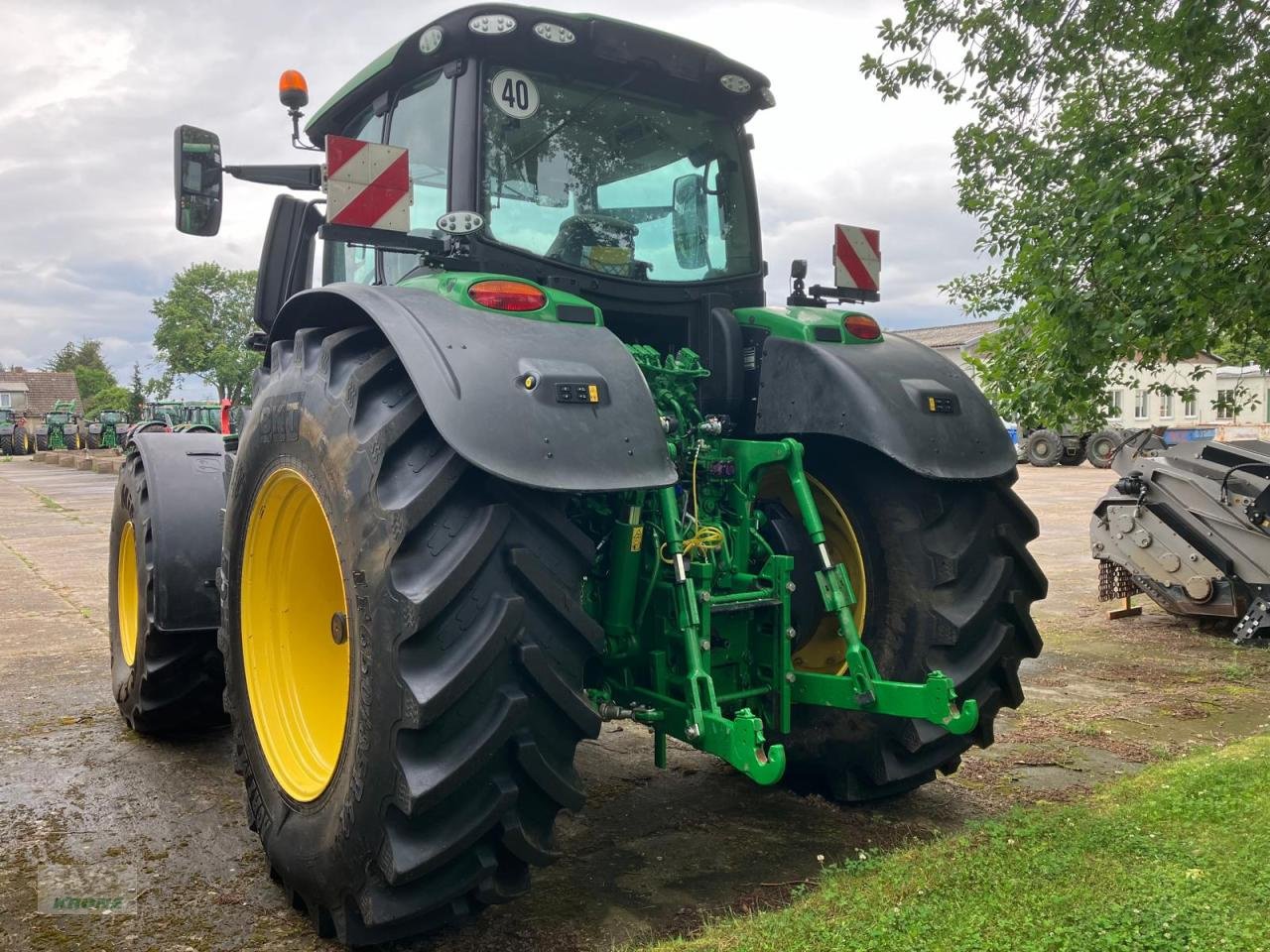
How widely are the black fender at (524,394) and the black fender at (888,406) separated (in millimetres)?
869

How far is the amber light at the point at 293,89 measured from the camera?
4246mm

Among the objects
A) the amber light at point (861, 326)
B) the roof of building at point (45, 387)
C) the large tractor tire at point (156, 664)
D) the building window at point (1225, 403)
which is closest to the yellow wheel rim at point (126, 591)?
the large tractor tire at point (156, 664)

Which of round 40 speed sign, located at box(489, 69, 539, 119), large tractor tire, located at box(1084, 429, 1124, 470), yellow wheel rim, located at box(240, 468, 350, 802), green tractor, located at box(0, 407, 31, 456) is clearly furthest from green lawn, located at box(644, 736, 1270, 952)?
green tractor, located at box(0, 407, 31, 456)

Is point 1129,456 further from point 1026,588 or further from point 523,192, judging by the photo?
point 523,192

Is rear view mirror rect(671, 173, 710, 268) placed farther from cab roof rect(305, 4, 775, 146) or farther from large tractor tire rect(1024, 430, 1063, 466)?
large tractor tire rect(1024, 430, 1063, 466)

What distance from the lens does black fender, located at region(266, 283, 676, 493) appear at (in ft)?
8.07

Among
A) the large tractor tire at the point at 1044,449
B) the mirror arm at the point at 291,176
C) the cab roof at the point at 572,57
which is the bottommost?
the large tractor tire at the point at 1044,449

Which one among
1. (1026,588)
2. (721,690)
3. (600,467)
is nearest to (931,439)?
(1026,588)

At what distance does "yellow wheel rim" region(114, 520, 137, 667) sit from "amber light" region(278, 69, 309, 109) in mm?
2146

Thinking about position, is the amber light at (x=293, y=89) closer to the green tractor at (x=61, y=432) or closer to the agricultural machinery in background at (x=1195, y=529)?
the agricultural machinery in background at (x=1195, y=529)

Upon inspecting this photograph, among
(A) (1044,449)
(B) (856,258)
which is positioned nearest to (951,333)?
(A) (1044,449)

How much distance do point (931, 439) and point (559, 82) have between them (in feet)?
5.57

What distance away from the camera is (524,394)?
2.56 metres

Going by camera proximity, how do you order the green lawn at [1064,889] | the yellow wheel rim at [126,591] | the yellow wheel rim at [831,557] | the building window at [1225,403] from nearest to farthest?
the green lawn at [1064,889], the yellow wheel rim at [831,557], the yellow wheel rim at [126,591], the building window at [1225,403]
